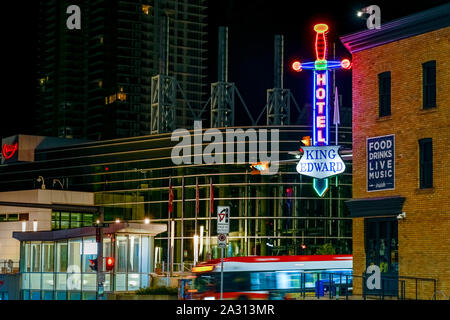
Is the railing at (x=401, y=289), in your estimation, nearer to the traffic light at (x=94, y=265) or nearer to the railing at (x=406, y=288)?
the railing at (x=406, y=288)

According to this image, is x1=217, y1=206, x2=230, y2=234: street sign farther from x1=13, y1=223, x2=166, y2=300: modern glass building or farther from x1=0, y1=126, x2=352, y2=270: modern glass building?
x1=0, y1=126, x2=352, y2=270: modern glass building

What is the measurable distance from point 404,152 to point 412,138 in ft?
2.25

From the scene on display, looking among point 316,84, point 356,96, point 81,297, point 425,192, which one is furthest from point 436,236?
point 81,297

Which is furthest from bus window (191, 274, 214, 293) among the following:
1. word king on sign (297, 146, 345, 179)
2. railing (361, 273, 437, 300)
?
railing (361, 273, 437, 300)

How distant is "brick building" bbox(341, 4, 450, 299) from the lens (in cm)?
3159

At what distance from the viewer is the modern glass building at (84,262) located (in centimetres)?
5247

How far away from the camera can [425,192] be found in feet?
106

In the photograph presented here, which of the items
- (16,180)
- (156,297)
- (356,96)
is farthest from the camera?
(16,180)

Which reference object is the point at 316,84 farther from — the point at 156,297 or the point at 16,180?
the point at 16,180

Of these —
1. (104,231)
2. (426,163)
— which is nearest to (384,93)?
(426,163)

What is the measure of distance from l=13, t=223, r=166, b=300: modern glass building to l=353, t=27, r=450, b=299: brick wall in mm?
21064

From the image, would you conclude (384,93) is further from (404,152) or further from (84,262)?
(84,262)

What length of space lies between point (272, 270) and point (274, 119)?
91.0 meters
